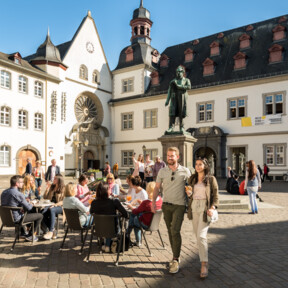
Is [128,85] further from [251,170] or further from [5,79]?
[251,170]

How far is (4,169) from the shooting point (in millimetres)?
25812

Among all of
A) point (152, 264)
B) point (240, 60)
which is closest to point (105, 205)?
point (152, 264)

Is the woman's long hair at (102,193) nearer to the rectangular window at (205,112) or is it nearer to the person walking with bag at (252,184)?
the person walking with bag at (252,184)

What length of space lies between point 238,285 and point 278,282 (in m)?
0.58

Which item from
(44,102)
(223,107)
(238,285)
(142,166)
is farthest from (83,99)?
(238,285)

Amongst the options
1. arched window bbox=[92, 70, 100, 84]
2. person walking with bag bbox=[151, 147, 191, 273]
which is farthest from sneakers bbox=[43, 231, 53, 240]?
arched window bbox=[92, 70, 100, 84]

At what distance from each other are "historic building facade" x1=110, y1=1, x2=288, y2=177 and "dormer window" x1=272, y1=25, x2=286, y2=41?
82 mm

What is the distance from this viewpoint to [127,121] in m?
35.0

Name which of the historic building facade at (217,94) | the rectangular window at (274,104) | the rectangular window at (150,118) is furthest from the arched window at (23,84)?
the rectangular window at (274,104)

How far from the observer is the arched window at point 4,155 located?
25.7 metres

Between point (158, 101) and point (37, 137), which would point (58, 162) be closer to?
point (37, 137)

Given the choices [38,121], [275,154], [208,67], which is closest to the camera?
[275,154]

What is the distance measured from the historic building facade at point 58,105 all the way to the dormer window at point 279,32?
17496mm

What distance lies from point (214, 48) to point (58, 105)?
16053 mm
